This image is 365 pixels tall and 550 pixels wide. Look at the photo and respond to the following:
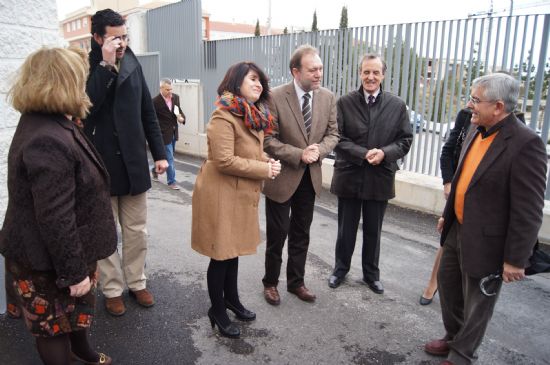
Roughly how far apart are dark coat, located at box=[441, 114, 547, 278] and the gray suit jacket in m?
1.27

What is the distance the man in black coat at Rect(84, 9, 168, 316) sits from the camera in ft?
9.55

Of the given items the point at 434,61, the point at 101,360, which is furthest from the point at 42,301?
the point at 434,61

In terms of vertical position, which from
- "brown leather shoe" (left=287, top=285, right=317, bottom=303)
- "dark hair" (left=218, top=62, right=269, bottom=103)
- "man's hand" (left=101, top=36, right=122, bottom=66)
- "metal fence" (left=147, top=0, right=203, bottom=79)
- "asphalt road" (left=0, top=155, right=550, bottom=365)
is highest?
"metal fence" (left=147, top=0, right=203, bottom=79)

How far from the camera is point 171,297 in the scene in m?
3.52

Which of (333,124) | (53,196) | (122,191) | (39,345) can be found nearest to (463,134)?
(333,124)

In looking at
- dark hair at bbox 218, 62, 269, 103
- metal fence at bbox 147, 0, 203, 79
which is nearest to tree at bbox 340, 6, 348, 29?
metal fence at bbox 147, 0, 203, 79

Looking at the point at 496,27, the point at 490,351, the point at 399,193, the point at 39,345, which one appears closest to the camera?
the point at 39,345

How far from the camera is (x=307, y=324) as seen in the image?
321 centimetres

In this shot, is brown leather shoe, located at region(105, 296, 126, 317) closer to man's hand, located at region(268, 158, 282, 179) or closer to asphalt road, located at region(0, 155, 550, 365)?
asphalt road, located at region(0, 155, 550, 365)

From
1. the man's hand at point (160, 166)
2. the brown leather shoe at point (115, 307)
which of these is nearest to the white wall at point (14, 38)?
the brown leather shoe at point (115, 307)

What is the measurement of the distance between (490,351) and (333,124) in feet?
6.69

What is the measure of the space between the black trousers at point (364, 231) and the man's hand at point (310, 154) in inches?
27.7

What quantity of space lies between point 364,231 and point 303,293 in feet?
2.59

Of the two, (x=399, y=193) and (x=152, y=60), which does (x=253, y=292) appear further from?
(x=152, y=60)
